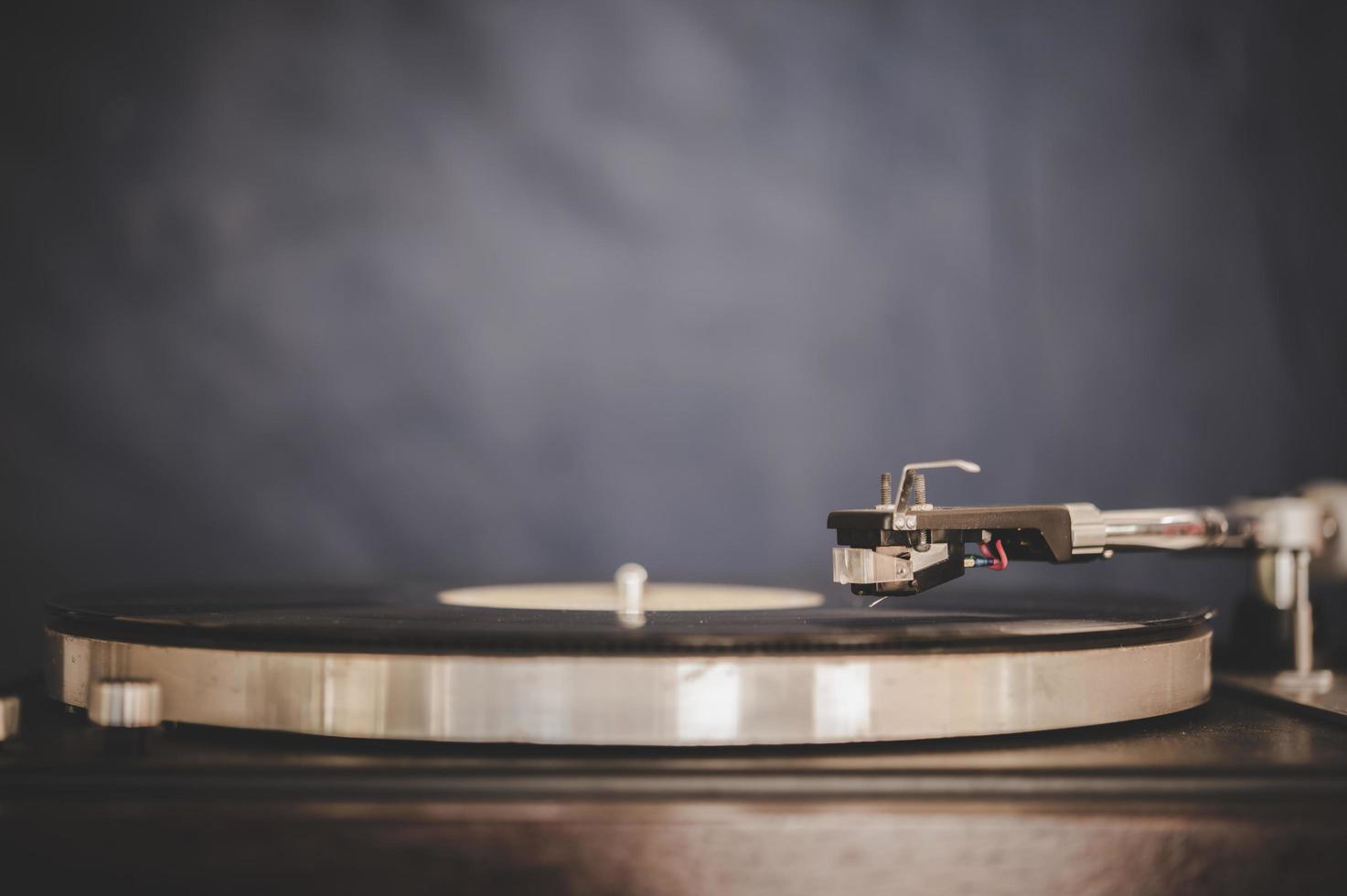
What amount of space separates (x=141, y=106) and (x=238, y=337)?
361 mm

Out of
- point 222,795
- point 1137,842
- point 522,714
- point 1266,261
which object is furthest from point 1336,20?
point 222,795

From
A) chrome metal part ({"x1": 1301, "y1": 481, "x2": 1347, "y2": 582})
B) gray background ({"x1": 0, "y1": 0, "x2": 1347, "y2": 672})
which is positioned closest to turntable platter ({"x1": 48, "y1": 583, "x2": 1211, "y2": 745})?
chrome metal part ({"x1": 1301, "y1": 481, "x2": 1347, "y2": 582})

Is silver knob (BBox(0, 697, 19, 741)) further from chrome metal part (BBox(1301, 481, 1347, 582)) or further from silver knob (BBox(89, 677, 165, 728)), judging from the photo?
chrome metal part (BBox(1301, 481, 1347, 582))

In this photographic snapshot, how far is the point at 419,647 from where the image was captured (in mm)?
774

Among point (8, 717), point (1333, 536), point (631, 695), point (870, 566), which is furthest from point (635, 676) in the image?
point (1333, 536)

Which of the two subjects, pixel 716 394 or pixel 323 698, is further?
pixel 716 394

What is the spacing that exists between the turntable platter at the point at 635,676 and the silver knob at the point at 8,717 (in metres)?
0.07

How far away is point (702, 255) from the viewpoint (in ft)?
6.20

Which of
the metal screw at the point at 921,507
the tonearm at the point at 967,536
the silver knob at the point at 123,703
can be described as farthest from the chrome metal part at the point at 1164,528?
the silver knob at the point at 123,703

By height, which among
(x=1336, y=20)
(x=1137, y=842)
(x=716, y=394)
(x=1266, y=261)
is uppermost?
(x=1336, y=20)

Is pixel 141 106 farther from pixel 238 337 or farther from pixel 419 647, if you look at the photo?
pixel 419 647

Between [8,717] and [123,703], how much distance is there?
91 millimetres

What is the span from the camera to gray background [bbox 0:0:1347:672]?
1833 mm

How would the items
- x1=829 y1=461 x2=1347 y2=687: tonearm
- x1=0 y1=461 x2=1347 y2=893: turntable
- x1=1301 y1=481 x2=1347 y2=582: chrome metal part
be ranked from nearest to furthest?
x1=0 y1=461 x2=1347 y2=893: turntable < x1=829 y1=461 x2=1347 y2=687: tonearm < x1=1301 y1=481 x2=1347 y2=582: chrome metal part
